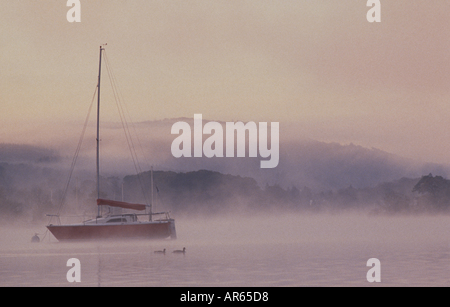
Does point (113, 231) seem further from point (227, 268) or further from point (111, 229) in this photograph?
point (227, 268)

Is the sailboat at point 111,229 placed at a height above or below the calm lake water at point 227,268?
above

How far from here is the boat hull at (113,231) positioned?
63094 mm

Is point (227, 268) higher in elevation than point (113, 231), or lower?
lower

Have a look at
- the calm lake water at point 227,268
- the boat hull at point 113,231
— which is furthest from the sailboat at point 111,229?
the calm lake water at point 227,268

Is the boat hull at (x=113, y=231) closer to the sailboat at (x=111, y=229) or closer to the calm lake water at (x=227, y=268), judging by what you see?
the sailboat at (x=111, y=229)

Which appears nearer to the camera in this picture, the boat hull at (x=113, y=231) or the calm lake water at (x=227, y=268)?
the calm lake water at (x=227, y=268)

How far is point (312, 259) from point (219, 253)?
9179 millimetres

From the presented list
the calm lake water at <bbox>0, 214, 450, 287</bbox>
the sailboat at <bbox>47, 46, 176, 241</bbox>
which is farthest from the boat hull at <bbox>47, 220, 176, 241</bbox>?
the calm lake water at <bbox>0, 214, 450, 287</bbox>

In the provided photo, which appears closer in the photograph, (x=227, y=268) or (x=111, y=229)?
(x=227, y=268)

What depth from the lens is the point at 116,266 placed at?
3925 cm

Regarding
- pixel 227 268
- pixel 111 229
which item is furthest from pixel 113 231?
pixel 227 268

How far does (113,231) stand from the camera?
6319 centimetres

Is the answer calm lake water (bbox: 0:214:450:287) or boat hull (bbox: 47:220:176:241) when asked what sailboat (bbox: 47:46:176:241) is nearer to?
boat hull (bbox: 47:220:176:241)

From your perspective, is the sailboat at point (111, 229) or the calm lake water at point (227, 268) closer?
the calm lake water at point (227, 268)
